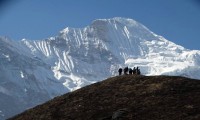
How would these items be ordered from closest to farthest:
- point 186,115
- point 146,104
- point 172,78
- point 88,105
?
point 186,115, point 146,104, point 88,105, point 172,78

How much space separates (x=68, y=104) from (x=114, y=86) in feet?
15.2

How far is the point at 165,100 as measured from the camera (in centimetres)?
4150

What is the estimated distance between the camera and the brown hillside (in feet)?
127

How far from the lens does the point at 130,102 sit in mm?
42531

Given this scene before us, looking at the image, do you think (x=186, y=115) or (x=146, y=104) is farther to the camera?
(x=146, y=104)

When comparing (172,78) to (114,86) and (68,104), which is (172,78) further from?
(68,104)

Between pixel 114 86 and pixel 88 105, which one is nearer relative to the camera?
pixel 88 105

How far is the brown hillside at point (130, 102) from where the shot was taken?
3884 cm

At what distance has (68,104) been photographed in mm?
46000

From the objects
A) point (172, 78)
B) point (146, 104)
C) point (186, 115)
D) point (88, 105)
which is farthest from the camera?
point (172, 78)

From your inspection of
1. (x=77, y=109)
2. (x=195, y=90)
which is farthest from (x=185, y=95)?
(x=77, y=109)

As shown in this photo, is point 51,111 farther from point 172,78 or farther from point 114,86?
point 172,78

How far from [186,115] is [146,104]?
182 inches

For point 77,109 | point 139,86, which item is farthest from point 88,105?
point 139,86
